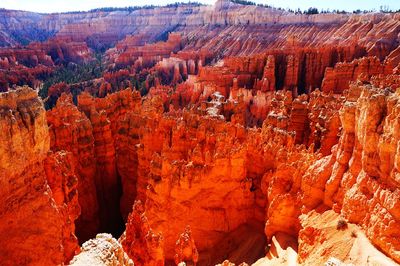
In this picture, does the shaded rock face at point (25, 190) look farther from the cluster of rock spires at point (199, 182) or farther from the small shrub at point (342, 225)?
the small shrub at point (342, 225)

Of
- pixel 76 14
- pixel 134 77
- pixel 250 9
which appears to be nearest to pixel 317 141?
pixel 134 77

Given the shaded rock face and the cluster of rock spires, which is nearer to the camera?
the shaded rock face

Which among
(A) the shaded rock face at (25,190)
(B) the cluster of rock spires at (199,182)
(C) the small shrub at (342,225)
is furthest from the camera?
(C) the small shrub at (342,225)

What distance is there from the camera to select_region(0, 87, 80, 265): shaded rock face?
8734 millimetres

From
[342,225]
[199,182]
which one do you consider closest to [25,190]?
[199,182]

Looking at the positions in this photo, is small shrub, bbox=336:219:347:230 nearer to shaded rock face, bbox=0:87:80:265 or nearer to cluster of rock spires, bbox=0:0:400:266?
cluster of rock spires, bbox=0:0:400:266

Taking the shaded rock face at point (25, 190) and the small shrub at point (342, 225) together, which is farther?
the small shrub at point (342, 225)

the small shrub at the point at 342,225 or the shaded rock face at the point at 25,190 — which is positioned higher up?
the shaded rock face at the point at 25,190

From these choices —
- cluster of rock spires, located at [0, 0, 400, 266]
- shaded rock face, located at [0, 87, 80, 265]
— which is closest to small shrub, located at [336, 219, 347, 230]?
cluster of rock spires, located at [0, 0, 400, 266]

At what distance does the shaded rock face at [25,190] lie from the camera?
8.73 m

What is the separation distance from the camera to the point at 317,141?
19547 millimetres

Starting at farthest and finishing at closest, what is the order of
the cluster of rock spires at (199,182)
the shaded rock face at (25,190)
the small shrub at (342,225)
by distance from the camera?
1. the small shrub at (342,225)
2. the cluster of rock spires at (199,182)
3. the shaded rock face at (25,190)

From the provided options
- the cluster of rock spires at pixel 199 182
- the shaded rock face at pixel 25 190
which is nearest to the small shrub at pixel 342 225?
the cluster of rock spires at pixel 199 182

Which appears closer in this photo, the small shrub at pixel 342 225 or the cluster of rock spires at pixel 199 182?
the cluster of rock spires at pixel 199 182
